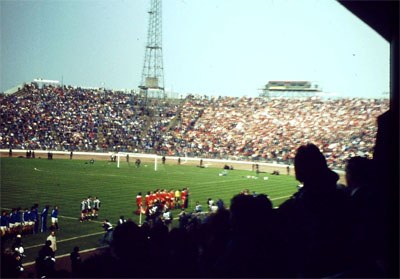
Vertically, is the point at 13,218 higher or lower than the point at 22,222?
higher

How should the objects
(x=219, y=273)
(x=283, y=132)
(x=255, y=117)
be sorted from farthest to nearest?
(x=255, y=117)
(x=283, y=132)
(x=219, y=273)

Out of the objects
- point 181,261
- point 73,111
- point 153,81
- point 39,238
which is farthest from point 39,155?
point 181,261

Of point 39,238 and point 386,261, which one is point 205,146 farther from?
point 386,261

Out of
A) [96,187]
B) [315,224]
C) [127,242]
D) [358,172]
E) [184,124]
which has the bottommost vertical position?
[96,187]

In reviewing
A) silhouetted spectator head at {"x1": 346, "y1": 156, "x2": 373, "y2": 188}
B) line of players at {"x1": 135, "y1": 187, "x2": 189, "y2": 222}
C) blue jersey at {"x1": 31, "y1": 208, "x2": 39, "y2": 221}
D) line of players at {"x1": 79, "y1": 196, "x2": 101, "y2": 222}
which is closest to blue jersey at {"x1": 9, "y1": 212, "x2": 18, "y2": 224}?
blue jersey at {"x1": 31, "y1": 208, "x2": 39, "y2": 221}

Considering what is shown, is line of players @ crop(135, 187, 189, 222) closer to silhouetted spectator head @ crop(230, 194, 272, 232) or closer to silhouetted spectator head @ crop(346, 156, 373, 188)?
silhouetted spectator head @ crop(346, 156, 373, 188)

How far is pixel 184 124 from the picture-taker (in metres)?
61.5

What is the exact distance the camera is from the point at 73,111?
195 feet

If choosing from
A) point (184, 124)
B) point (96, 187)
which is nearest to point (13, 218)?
point (96, 187)

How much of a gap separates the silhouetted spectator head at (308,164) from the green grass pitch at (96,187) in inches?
427

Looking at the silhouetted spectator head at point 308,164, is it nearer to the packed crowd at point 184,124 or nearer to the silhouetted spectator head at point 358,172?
the silhouetted spectator head at point 358,172

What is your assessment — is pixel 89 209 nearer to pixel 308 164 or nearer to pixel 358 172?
pixel 358 172

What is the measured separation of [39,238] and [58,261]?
3.44 meters

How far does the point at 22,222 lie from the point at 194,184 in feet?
53.3
